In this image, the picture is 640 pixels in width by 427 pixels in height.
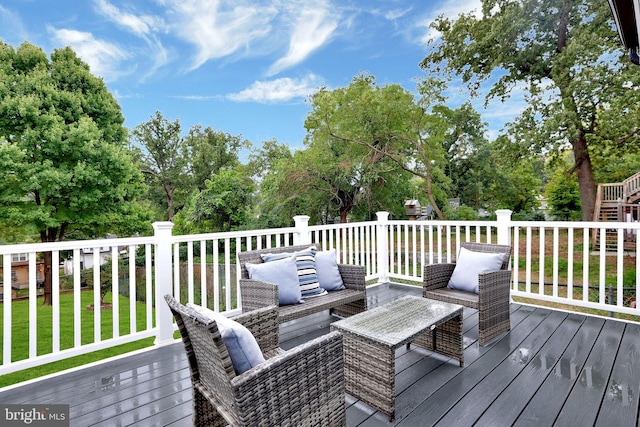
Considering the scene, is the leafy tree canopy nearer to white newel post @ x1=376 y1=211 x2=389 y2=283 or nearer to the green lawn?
the green lawn

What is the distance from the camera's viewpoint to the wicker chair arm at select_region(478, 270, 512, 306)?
287cm

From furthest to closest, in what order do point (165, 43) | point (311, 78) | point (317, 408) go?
1. point (311, 78)
2. point (165, 43)
3. point (317, 408)

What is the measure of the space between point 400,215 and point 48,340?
471 inches

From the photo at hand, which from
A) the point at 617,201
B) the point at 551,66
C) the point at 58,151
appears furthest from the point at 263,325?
the point at 617,201

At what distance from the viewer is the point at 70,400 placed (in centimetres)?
212

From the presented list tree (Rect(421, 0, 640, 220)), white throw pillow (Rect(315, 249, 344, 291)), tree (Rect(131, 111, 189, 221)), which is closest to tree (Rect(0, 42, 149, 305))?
tree (Rect(131, 111, 189, 221))

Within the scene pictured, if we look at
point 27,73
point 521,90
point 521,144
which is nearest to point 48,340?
point 27,73

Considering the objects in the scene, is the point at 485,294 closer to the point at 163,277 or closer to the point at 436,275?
the point at 436,275

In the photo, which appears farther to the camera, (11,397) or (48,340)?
(48,340)

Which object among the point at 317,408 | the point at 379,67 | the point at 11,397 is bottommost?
the point at 11,397

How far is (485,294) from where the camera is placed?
2891 mm

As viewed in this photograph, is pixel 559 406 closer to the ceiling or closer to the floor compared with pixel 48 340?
closer to the ceiling

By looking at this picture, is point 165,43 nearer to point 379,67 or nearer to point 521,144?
point 379,67

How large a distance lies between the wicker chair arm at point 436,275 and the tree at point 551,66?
28.1ft
